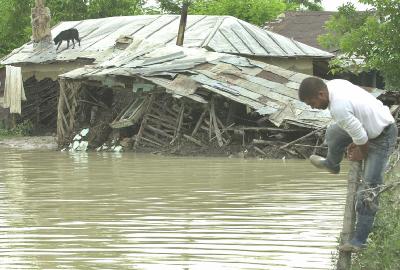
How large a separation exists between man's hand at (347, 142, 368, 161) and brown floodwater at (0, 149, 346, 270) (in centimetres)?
129

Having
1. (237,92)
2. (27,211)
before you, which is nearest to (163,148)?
(237,92)

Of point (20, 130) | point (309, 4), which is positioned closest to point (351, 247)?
point (20, 130)

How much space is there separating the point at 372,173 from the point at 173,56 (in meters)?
16.8

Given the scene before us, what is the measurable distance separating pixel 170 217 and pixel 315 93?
4.26 m

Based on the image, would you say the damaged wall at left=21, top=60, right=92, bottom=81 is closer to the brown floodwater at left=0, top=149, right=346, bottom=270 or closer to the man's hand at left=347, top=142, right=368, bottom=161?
the brown floodwater at left=0, top=149, right=346, bottom=270

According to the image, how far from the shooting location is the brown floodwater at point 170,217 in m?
7.72

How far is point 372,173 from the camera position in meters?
6.36

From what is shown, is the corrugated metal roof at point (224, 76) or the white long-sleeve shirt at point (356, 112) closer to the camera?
the white long-sleeve shirt at point (356, 112)

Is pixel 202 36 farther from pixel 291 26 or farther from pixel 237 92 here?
pixel 291 26

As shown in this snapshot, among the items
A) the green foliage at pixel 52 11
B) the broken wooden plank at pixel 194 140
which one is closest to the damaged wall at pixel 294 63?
the broken wooden plank at pixel 194 140

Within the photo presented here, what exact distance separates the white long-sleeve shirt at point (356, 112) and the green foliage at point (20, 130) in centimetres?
2349

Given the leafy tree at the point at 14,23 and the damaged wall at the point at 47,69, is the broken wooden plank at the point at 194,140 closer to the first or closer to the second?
the damaged wall at the point at 47,69

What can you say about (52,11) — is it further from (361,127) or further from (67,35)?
(361,127)

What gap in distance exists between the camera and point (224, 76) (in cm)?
2172
